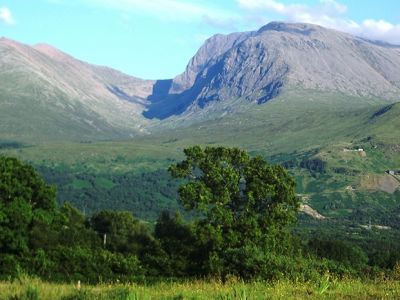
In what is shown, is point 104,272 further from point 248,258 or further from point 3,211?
point 248,258

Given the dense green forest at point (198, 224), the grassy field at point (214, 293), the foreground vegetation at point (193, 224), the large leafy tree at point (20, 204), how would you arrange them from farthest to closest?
the large leafy tree at point (20, 204) < the dense green forest at point (198, 224) < the foreground vegetation at point (193, 224) < the grassy field at point (214, 293)

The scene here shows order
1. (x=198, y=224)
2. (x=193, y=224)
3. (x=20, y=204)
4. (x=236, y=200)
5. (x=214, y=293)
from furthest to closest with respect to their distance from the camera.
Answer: (x=20, y=204)
(x=193, y=224)
(x=236, y=200)
(x=198, y=224)
(x=214, y=293)

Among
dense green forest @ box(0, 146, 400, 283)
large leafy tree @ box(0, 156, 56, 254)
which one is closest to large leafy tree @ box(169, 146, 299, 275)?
dense green forest @ box(0, 146, 400, 283)

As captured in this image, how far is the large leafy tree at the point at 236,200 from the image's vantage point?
57.3m

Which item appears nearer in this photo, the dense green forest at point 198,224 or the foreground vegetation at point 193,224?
the foreground vegetation at point 193,224

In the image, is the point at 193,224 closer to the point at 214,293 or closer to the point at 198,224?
the point at 198,224

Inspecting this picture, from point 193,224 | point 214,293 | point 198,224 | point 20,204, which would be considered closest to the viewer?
point 214,293

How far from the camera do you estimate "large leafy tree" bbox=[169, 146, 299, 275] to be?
57.3 meters

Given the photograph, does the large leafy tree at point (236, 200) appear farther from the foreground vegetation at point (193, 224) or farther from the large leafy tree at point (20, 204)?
the large leafy tree at point (20, 204)

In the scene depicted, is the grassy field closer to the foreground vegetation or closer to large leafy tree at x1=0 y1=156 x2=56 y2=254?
the foreground vegetation

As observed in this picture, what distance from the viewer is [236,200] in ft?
199

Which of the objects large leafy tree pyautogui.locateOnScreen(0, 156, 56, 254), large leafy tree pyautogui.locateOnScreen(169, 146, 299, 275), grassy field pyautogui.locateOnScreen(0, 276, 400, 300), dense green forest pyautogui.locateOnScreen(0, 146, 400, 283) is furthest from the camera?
large leafy tree pyautogui.locateOnScreen(0, 156, 56, 254)

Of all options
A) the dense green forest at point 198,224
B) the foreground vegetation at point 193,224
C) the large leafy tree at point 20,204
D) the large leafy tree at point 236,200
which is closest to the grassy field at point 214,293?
the foreground vegetation at point 193,224

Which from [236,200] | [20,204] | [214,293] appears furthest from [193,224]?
[214,293]
